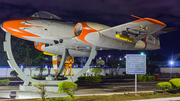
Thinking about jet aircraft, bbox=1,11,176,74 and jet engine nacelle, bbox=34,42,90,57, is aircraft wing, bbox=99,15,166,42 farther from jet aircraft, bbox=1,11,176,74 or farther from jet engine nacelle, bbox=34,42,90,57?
jet engine nacelle, bbox=34,42,90,57

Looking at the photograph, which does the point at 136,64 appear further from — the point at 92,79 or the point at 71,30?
the point at 92,79

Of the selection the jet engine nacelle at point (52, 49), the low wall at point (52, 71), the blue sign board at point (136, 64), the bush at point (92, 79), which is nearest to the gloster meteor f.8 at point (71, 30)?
the jet engine nacelle at point (52, 49)

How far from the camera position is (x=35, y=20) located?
46.2ft

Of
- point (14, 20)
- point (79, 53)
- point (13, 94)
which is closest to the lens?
point (13, 94)

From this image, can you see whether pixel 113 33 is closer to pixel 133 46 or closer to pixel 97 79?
pixel 133 46

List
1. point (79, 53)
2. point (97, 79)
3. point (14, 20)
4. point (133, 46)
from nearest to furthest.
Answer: point (14, 20), point (133, 46), point (79, 53), point (97, 79)

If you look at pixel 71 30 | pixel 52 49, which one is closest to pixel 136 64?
pixel 71 30

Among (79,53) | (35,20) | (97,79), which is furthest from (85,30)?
(97,79)

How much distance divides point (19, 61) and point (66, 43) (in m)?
25.4

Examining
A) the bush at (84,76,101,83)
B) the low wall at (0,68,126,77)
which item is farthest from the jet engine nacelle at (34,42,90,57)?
the low wall at (0,68,126,77)

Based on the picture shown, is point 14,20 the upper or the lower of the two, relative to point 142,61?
upper

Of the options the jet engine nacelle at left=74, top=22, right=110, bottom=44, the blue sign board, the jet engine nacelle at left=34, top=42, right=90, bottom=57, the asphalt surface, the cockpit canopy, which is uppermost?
the cockpit canopy

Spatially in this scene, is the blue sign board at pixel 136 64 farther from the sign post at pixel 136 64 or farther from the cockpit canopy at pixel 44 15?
the cockpit canopy at pixel 44 15

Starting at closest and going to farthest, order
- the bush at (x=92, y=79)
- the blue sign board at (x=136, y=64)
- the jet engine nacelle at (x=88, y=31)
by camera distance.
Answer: the blue sign board at (x=136, y=64) < the jet engine nacelle at (x=88, y=31) < the bush at (x=92, y=79)
